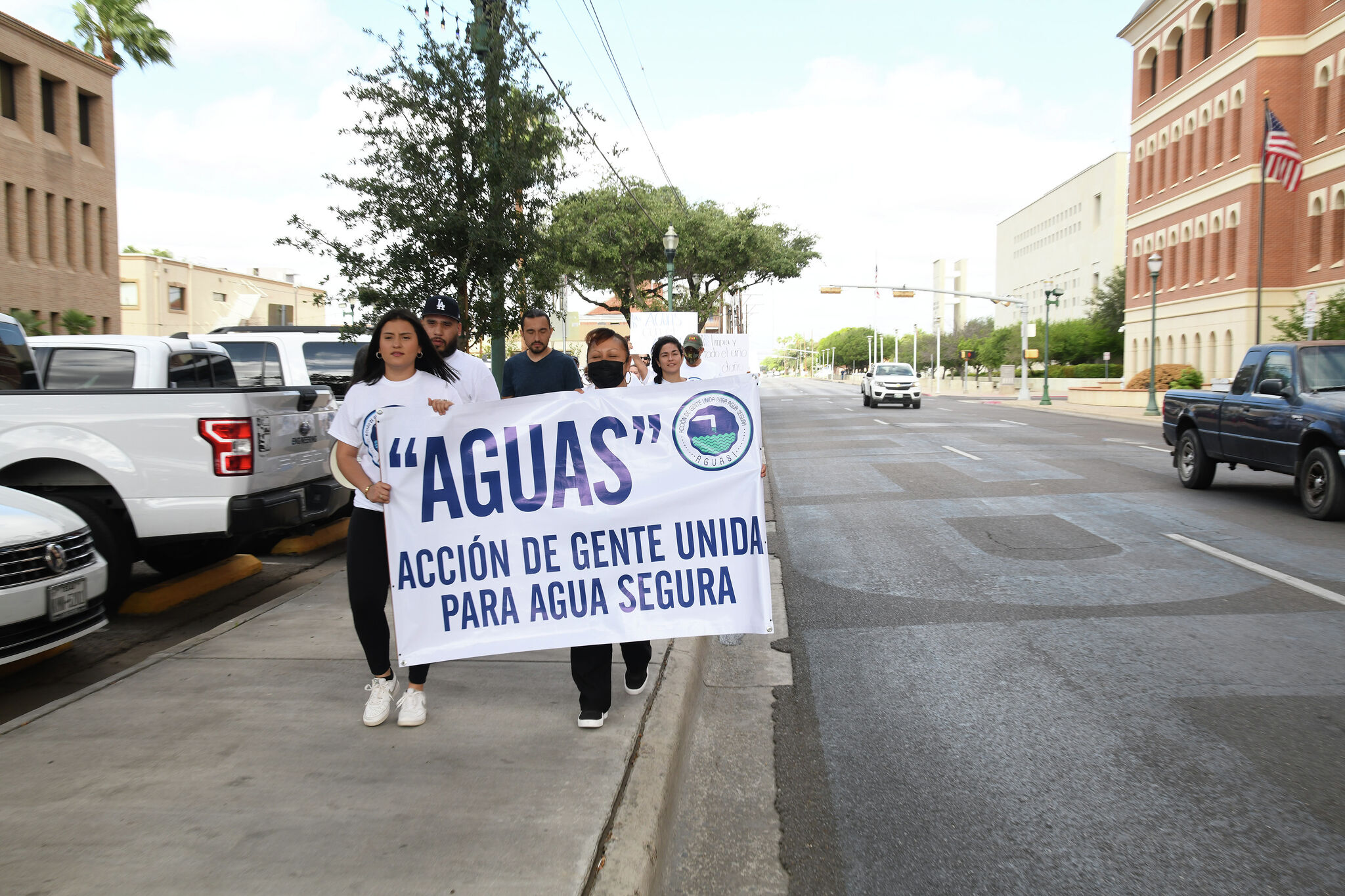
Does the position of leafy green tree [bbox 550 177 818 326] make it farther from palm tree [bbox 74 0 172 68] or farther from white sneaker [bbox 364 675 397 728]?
white sneaker [bbox 364 675 397 728]

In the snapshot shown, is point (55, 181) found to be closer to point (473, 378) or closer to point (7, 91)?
point (7, 91)

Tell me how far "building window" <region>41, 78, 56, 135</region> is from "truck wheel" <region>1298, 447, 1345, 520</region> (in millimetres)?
34467

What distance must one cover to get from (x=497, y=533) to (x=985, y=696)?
8.52ft

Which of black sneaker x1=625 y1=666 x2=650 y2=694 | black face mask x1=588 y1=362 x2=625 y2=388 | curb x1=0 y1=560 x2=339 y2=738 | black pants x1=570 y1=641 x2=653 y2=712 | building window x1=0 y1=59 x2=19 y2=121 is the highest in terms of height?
building window x1=0 y1=59 x2=19 y2=121

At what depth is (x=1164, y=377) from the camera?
4141 centimetres

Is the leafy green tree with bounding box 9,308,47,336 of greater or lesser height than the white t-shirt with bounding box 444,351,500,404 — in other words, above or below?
above

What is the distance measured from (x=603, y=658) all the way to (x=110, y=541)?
3925mm

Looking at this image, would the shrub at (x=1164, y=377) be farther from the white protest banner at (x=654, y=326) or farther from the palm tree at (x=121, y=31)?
the palm tree at (x=121, y=31)

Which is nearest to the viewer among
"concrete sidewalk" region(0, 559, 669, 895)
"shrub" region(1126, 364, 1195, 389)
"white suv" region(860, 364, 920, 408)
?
"concrete sidewalk" region(0, 559, 669, 895)

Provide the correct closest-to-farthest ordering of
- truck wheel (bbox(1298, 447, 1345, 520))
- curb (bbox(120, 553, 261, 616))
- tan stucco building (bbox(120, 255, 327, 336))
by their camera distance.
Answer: curb (bbox(120, 553, 261, 616))
truck wheel (bbox(1298, 447, 1345, 520))
tan stucco building (bbox(120, 255, 327, 336))

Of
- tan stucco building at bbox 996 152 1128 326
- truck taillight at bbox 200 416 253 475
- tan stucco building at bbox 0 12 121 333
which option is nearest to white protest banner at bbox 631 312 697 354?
tan stucco building at bbox 0 12 121 333

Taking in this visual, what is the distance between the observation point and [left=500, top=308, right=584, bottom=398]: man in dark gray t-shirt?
6.23 m

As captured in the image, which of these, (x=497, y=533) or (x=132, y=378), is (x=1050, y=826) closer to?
(x=497, y=533)

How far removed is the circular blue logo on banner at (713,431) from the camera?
15.7 feet
